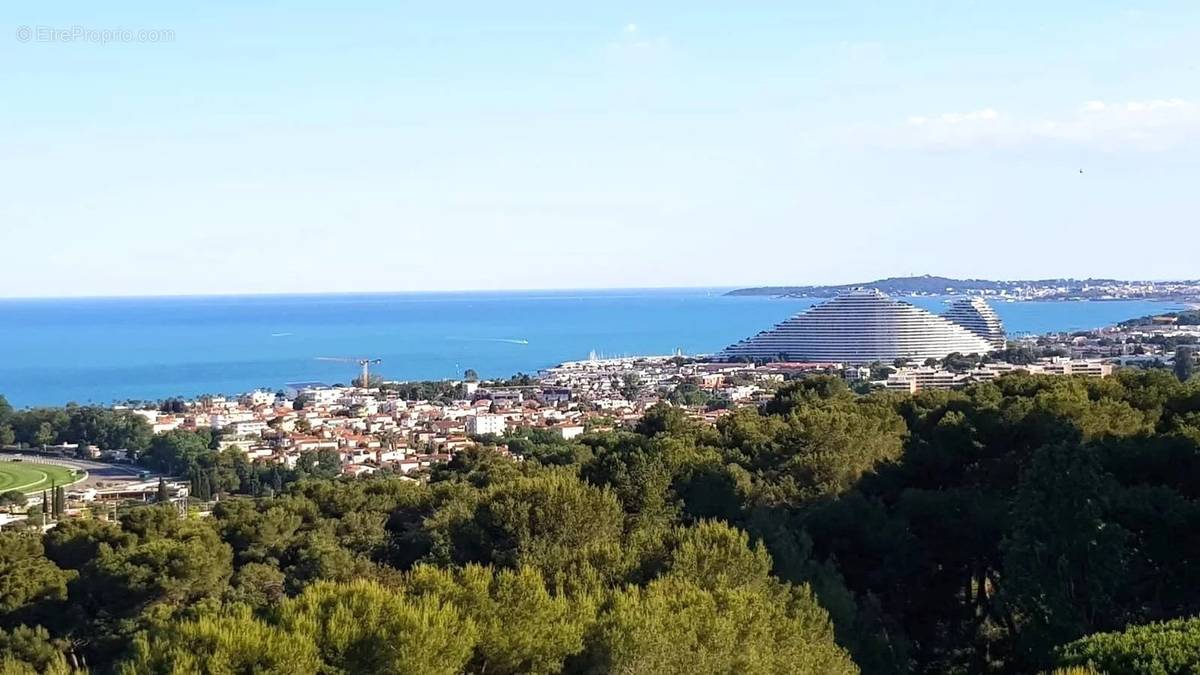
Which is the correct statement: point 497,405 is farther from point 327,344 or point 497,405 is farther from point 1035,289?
point 1035,289

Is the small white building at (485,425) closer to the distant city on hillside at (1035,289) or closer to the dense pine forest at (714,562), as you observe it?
the dense pine forest at (714,562)

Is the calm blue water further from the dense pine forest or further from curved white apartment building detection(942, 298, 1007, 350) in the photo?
the dense pine forest

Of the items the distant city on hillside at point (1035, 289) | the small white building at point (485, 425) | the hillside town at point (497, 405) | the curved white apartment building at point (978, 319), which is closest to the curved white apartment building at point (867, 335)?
the hillside town at point (497, 405)

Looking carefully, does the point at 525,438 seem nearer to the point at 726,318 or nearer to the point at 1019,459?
the point at 1019,459

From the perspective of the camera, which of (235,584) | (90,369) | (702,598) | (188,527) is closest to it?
(702,598)

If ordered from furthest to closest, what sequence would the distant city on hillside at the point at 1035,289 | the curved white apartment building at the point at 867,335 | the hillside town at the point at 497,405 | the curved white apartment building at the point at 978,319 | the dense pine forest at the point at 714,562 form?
the distant city on hillside at the point at 1035,289 → the curved white apartment building at the point at 978,319 → the curved white apartment building at the point at 867,335 → the hillside town at the point at 497,405 → the dense pine forest at the point at 714,562

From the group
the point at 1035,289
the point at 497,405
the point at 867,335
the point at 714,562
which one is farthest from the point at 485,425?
the point at 1035,289

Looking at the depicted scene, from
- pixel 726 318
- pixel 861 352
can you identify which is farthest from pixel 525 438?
pixel 726 318
